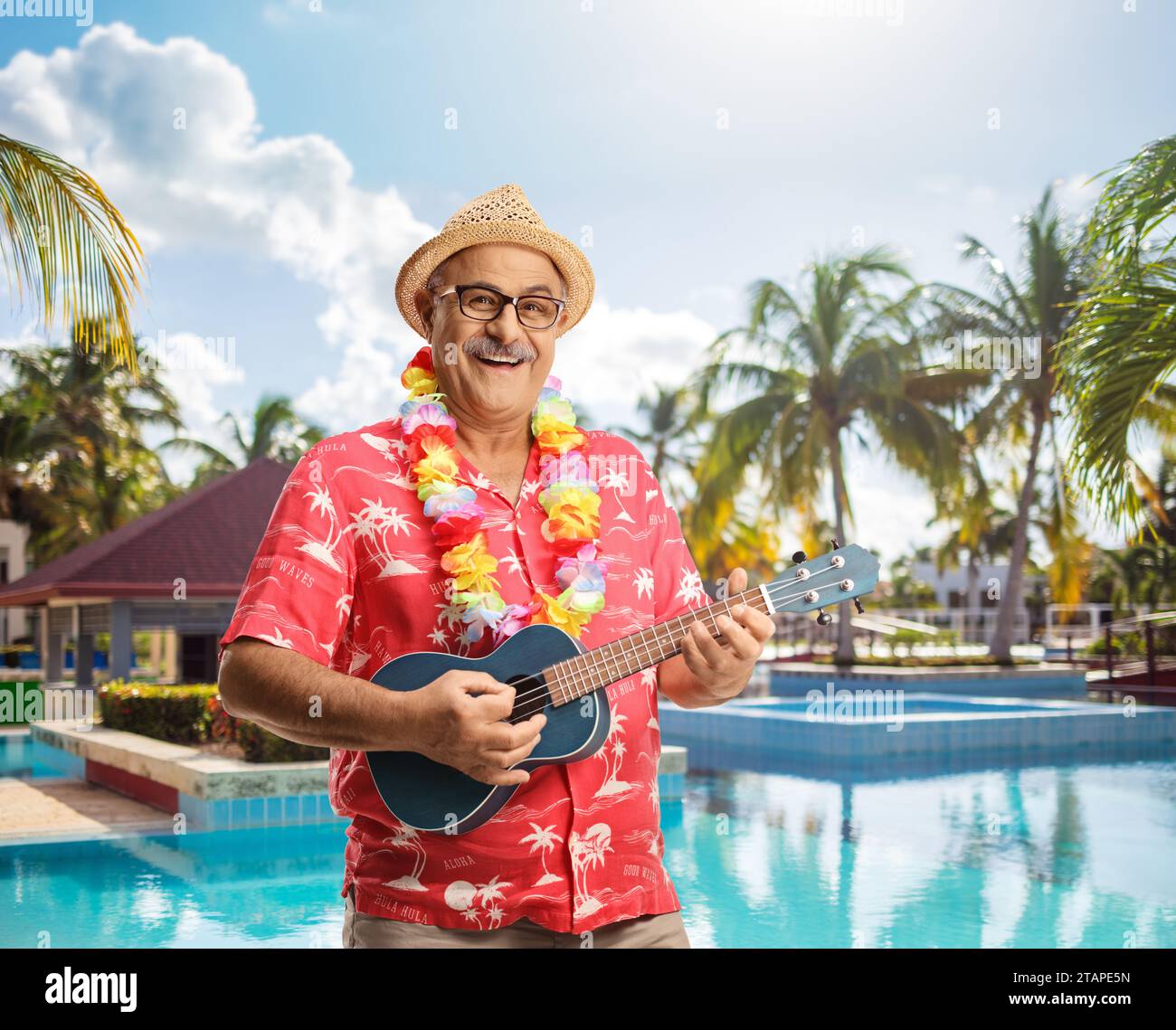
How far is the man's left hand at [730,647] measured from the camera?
185cm

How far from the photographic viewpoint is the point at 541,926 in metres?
1.81

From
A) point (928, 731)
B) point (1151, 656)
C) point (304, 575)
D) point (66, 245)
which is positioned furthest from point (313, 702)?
point (1151, 656)

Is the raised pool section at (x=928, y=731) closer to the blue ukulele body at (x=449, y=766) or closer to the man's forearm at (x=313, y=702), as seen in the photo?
the blue ukulele body at (x=449, y=766)

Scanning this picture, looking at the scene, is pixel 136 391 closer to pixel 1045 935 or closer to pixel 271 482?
pixel 271 482

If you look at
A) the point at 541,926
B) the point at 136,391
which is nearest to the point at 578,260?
the point at 541,926

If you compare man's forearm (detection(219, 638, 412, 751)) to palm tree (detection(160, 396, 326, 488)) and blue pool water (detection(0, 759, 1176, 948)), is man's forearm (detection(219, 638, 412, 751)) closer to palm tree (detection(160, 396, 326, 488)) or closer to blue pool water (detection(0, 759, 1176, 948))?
blue pool water (detection(0, 759, 1176, 948))

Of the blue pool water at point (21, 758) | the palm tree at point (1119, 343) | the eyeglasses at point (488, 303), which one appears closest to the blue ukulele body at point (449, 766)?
the eyeglasses at point (488, 303)

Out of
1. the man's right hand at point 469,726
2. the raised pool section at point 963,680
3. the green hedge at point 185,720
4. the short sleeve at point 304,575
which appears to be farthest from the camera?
the raised pool section at point 963,680

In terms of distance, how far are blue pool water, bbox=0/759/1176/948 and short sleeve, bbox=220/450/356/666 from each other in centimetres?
425

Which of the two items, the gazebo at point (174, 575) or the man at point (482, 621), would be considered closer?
the man at point (482, 621)

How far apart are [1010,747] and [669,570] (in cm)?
1205

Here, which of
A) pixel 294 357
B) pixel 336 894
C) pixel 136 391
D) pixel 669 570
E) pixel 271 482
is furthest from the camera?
pixel 294 357

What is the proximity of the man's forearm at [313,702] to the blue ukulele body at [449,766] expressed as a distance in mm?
105

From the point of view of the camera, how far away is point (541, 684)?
187 centimetres
